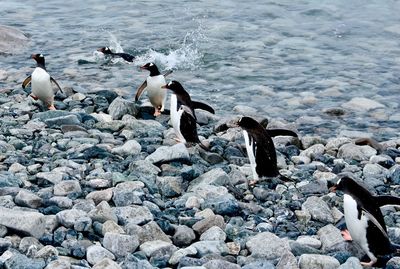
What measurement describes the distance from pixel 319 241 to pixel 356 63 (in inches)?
307

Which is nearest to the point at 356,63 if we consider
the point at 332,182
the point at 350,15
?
the point at 350,15

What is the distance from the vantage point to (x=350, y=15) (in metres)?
16.3

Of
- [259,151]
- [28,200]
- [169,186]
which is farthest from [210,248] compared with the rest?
[259,151]

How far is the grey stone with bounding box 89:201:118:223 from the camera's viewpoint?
17.6ft

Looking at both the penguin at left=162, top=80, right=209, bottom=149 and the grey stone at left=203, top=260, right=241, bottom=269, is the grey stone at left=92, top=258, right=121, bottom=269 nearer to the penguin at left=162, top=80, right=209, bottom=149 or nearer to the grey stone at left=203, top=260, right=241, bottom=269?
the grey stone at left=203, top=260, right=241, bottom=269

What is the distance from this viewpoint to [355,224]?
530 cm

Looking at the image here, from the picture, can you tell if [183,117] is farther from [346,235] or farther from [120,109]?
[346,235]

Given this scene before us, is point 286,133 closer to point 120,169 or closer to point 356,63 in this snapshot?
point 120,169

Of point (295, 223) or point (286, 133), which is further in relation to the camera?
point (286, 133)

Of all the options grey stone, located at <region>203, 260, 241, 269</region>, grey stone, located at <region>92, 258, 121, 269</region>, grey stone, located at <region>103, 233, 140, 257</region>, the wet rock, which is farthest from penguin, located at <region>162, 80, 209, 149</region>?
grey stone, located at <region>92, 258, 121, 269</region>

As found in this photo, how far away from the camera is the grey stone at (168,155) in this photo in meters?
7.01

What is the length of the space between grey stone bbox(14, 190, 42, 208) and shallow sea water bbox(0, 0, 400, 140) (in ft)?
14.9

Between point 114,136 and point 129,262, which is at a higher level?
point 129,262

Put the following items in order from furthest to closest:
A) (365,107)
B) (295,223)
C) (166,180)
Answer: (365,107), (166,180), (295,223)
